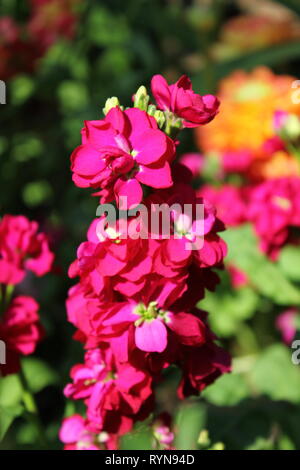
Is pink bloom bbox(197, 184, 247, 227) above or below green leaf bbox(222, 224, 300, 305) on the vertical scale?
above

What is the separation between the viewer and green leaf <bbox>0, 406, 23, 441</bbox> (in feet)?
2.69

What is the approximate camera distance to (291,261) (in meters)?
1.19

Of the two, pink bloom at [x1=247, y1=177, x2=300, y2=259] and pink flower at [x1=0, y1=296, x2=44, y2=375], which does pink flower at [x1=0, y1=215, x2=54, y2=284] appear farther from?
pink bloom at [x1=247, y1=177, x2=300, y2=259]

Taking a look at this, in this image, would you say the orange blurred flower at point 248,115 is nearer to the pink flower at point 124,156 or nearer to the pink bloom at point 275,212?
the pink bloom at point 275,212

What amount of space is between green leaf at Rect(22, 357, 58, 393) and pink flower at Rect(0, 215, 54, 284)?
1.39 ft

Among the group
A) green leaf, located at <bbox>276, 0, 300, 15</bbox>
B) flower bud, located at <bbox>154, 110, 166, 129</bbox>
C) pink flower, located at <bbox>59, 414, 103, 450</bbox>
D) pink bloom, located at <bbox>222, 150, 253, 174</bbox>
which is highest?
green leaf, located at <bbox>276, 0, 300, 15</bbox>

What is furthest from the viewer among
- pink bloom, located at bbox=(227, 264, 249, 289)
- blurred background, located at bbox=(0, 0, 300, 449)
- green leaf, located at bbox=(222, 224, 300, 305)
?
pink bloom, located at bbox=(227, 264, 249, 289)

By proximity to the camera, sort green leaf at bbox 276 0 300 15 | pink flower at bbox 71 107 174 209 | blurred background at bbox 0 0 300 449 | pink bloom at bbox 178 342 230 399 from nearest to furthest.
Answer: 1. pink flower at bbox 71 107 174 209
2. pink bloom at bbox 178 342 230 399
3. blurred background at bbox 0 0 300 449
4. green leaf at bbox 276 0 300 15

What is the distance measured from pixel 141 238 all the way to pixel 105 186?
6 cm

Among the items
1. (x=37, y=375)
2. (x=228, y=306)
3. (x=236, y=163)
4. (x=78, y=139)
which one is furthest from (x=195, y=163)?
(x=37, y=375)

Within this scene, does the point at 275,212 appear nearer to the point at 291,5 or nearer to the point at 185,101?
the point at 185,101

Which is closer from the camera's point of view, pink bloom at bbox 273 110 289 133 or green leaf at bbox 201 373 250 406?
green leaf at bbox 201 373 250 406

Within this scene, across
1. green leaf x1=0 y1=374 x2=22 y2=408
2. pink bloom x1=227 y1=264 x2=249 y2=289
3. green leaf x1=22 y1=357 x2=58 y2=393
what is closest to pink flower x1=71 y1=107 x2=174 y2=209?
green leaf x1=0 y1=374 x2=22 y2=408

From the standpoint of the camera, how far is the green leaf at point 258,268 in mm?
1215
